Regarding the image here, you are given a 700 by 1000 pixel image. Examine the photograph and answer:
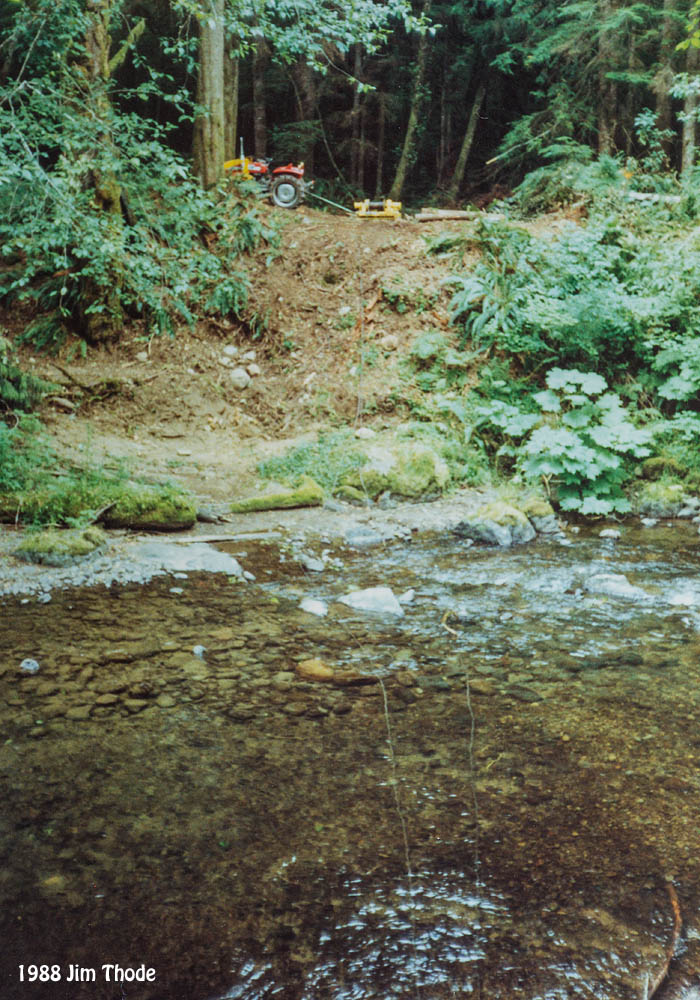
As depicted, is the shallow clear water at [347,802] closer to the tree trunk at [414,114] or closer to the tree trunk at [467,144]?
the tree trunk at [414,114]

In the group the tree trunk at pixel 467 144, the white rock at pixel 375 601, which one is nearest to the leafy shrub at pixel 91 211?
the white rock at pixel 375 601

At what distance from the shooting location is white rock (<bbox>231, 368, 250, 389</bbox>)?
9.06 m

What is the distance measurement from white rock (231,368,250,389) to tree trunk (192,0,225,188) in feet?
13.6

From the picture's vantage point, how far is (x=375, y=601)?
397 cm

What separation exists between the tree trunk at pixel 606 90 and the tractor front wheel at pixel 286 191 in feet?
22.0

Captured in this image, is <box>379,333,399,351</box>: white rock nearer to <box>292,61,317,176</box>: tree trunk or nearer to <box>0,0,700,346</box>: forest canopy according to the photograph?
<box>0,0,700,346</box>: forest canopy

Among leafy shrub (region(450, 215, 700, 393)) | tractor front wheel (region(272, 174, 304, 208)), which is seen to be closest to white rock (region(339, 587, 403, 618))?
leafy shrub (region(450, 215, 700, 393))

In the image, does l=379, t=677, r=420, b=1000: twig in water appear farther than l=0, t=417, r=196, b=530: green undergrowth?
No

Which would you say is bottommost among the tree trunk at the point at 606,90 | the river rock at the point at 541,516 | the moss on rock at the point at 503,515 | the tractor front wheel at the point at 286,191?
the river rock at the point at 541,516

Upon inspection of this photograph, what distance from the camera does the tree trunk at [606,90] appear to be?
43.9 ft

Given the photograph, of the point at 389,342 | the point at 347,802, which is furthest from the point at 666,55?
the point at 347,802

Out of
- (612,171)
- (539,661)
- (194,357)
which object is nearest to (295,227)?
(194,357)

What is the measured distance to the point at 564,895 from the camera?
1.73 metres

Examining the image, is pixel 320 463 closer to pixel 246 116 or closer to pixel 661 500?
pixel 661 500
